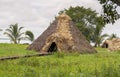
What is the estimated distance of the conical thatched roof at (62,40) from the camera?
30.0 metres

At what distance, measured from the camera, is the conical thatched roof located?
30.0 m

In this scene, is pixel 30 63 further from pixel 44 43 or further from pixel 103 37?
pixel 103 37

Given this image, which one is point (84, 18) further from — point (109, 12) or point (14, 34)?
point (109, 12)

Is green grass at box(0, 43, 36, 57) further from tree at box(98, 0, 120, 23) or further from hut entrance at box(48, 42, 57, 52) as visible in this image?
tree at box(98, 0, 120, 23)

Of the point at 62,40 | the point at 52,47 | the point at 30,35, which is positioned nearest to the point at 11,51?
the point at 62,40

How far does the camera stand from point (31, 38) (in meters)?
56.2

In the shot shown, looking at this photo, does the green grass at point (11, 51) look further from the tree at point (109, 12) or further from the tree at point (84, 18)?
the tree at point (84, 18)

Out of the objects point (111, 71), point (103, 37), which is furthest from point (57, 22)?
point (103, 37)

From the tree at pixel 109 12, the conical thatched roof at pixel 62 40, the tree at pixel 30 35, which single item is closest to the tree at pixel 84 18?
the tree at pixel 30 35

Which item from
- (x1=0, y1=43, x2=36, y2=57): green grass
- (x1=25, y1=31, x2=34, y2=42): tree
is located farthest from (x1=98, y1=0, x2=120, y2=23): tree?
(x1=25, y1=31, x2=34, y2=42): tree

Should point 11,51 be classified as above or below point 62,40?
below

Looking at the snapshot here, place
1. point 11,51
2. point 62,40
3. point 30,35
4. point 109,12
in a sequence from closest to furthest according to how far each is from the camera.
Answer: point 109,12, point 11,51, point 62,40, point 30,35

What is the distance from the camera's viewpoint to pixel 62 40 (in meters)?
30.4

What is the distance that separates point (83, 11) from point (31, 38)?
43.9ft
